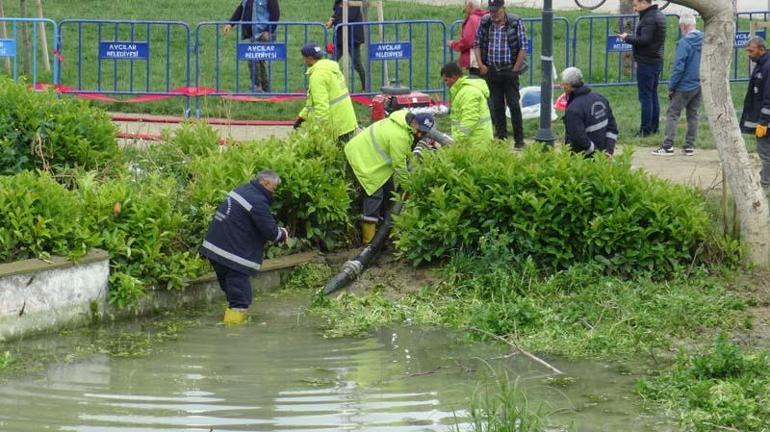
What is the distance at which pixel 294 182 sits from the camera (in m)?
13.7

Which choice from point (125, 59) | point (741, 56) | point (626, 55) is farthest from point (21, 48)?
point (741, 56)

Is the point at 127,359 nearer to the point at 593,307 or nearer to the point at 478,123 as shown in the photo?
the point at 593,307

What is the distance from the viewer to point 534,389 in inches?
412

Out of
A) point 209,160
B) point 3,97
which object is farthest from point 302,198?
point 3,97

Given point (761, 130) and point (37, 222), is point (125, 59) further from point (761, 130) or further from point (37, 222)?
point (761, 130)

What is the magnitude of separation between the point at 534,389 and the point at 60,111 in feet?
22.2

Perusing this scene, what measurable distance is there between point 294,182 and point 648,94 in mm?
6734

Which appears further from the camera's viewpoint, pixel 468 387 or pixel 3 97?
pixel 3 97

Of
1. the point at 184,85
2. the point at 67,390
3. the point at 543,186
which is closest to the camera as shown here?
the point at 67,390

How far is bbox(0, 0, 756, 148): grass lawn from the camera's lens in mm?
20453

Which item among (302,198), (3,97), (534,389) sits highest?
(3,97)

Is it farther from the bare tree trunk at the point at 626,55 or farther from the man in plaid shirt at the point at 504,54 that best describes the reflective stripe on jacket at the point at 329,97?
the bare tree trunk at the point at 626,55

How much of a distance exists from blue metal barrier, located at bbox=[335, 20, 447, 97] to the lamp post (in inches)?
174

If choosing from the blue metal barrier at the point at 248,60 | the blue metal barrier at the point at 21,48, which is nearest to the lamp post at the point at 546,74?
the blue metal barrier at the point at 248,60
